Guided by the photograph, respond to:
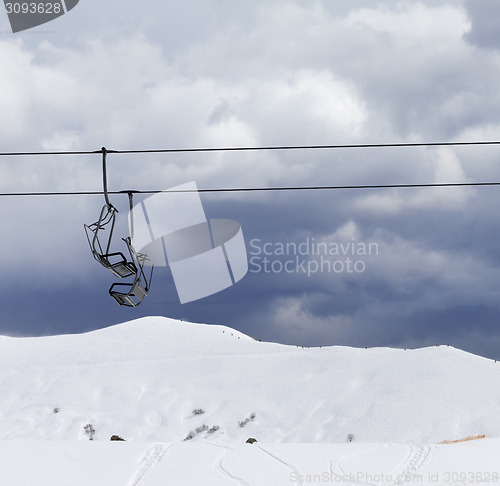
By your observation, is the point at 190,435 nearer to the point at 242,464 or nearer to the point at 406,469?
the point at 242,464

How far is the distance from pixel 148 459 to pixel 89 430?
2606cm

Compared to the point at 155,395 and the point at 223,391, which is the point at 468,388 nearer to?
the point at 223,391

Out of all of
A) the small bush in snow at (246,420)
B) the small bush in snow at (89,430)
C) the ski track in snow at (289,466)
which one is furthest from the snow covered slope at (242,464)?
the small bush in snow at (89,430)

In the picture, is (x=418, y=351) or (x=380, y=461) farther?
(x=418, y=351)

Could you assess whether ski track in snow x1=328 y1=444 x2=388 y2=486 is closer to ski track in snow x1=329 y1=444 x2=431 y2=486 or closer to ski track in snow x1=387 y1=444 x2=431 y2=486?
ski track in snow x1=329 y1=444 x2=431 y2=486

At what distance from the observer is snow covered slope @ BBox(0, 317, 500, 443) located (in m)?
40.8

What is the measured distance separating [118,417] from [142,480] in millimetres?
29021

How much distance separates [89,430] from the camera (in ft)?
147

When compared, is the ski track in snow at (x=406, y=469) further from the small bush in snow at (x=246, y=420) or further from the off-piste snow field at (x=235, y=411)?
the small bush in snow at (x=246, y=420)

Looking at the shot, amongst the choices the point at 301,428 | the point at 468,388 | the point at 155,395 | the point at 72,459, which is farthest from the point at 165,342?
the point at 72,459

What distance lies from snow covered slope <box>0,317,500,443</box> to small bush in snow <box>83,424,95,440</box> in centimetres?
34

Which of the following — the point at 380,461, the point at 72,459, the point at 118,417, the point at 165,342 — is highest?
the point at 72,459

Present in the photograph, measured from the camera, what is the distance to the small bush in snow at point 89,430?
1732 inches

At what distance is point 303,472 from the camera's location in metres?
19.5
